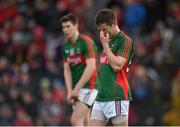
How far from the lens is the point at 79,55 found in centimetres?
1180

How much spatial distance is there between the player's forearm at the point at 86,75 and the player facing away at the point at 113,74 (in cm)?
188

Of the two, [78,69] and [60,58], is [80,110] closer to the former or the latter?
[78,69]

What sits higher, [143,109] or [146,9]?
[146,9]

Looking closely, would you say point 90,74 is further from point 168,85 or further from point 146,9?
point 146,9

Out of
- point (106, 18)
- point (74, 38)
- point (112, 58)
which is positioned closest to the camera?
point (112, 58)

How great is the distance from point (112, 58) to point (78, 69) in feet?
8.82

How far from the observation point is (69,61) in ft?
39.0

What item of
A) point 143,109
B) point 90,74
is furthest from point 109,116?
point 143,109

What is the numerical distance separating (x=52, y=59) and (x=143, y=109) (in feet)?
9.45

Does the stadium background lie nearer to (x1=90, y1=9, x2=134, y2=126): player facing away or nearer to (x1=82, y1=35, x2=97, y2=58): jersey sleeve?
(x1=82, y1=35, x2=97, y2=58): jersey sleeve

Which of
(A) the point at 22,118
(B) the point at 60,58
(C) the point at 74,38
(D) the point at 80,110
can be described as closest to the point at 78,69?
(C) the point at 74,38

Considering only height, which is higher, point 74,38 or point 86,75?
point 74,38

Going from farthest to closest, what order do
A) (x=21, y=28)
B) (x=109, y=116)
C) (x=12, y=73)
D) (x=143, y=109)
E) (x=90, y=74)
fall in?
(x=21, y=28), (x=12, y=73), (x=143, y=109), (x=90, y=74), (x=109, y=116)

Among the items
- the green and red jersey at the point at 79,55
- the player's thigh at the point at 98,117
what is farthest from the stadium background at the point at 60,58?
the player's thigh at the point at 98,117
